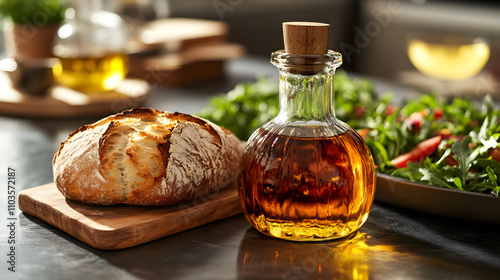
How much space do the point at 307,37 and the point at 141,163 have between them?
0.33 m

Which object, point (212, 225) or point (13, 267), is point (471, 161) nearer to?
point (212, 225)

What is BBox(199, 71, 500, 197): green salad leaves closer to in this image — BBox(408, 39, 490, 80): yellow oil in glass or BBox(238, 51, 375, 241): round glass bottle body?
BBox(238, 51, 375, 241): round glass bottle body

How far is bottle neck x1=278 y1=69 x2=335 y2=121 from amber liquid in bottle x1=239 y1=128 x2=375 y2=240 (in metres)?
0.05

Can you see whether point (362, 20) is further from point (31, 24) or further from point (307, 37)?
point (307, 37)

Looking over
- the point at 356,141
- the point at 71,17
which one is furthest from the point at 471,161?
the point at 71,17

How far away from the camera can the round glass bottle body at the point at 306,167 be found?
0.90 metres

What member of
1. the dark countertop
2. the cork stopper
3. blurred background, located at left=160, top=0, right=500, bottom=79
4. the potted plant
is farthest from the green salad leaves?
blurred background, located at left=160, top=0, right=500, bottom=79

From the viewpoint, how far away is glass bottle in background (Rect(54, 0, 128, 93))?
78.7 inches

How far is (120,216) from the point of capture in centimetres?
97

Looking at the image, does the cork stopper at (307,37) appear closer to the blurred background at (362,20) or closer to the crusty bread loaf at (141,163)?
the crusty bread loaf at (141,163)

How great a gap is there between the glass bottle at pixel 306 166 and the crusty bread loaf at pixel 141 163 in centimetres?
11

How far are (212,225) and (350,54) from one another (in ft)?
14.5

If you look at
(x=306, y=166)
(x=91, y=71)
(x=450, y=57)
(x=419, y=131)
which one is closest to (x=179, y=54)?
(x=91, y=71)

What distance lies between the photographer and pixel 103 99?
76.7 inches
